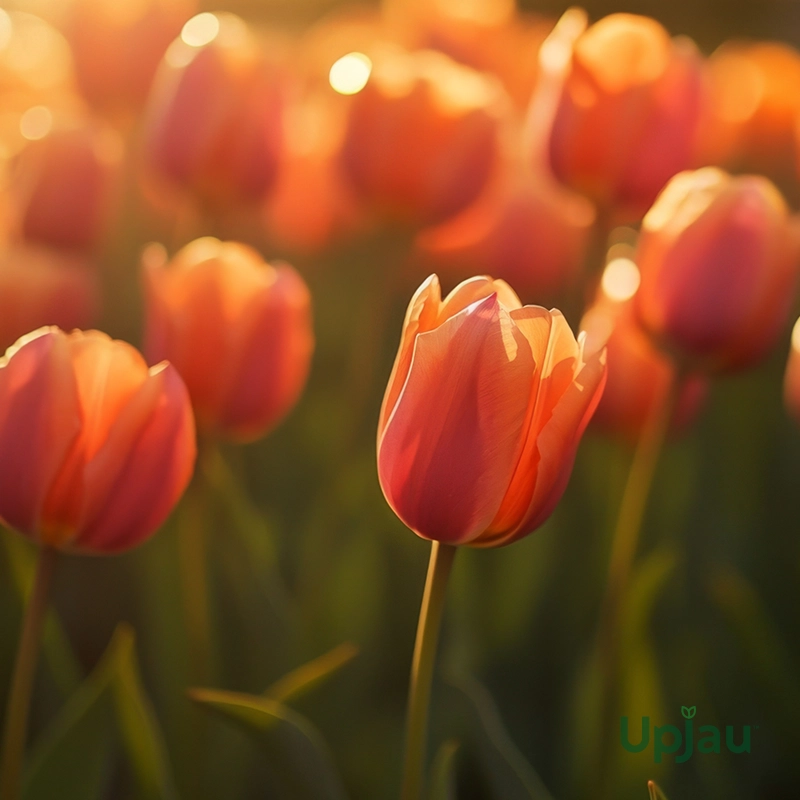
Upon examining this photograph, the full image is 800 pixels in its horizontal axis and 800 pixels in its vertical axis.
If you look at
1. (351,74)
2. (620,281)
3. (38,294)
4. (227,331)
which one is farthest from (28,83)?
(620,281)

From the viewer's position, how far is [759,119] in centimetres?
167

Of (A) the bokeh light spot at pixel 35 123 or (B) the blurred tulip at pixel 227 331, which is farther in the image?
(A) the bokeh light spot at pixel 35 123

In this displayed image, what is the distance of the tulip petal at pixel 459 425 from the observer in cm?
54

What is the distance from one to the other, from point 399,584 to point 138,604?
0.33m

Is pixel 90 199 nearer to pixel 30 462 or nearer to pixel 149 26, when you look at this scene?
pixel 149 26

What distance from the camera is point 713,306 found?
844 millimetres

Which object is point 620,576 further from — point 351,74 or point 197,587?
point 351,74

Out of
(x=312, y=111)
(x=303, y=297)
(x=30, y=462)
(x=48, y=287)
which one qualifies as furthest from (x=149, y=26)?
(x=30, y=462)

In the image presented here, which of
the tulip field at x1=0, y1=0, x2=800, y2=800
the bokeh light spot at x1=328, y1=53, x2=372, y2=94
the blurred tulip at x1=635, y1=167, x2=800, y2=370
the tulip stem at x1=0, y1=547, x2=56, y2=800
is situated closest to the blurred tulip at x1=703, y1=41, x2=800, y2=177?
the tulip field at x1=0, y1=0, x2=800, y2=800

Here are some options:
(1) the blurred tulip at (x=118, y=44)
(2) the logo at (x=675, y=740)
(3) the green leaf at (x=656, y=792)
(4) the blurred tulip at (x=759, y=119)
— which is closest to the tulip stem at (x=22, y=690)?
(3) the green leaf at (x=656, y=792)

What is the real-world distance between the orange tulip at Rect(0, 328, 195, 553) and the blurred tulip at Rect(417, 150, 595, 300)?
25.1 inches

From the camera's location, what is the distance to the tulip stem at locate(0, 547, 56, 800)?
0.59 metres

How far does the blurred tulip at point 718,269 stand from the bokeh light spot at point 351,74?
0.40m

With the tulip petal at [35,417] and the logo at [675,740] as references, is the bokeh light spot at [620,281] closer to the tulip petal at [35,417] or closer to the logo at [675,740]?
the logo at [675,740]
